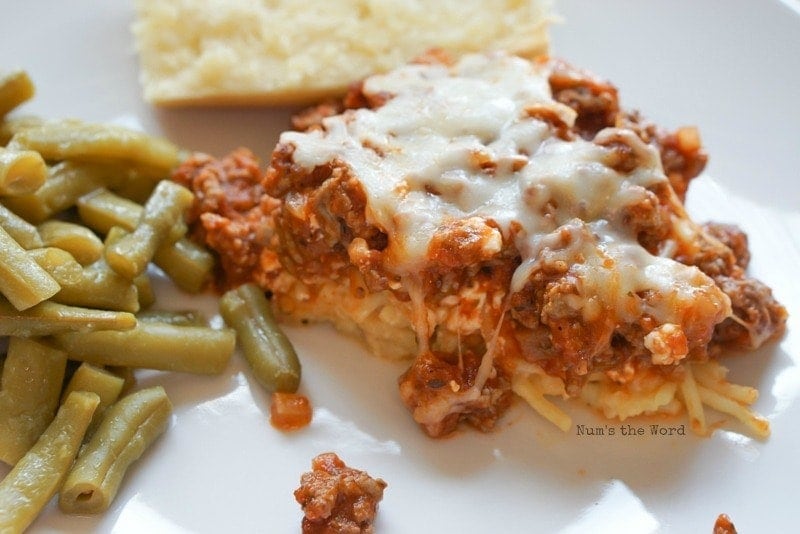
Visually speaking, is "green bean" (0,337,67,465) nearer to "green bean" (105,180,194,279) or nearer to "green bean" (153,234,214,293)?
"green bean" (105,180,194,279)

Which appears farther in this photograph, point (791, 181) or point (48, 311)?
point (791, 181)

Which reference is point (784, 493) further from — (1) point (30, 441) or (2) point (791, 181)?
(1) point (30, 441)

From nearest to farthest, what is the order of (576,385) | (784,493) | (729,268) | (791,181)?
(784,493) < (576,385) < (729,268) < (791,181)

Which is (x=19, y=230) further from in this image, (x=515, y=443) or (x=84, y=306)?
(x=515, y=443)

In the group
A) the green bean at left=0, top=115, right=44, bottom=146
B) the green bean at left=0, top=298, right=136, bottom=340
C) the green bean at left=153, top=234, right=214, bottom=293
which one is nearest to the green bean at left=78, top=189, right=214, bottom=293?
the green bean at left=153, top=234, right=214, bottom=293

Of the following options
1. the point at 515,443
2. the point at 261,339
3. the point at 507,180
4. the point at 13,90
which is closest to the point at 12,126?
the point at 13,90

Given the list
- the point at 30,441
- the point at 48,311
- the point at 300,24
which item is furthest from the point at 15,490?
the point at 300,24

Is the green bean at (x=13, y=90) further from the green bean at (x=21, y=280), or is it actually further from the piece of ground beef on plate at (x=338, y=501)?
the piece of ground beef on plate at (x=338, y=501)
